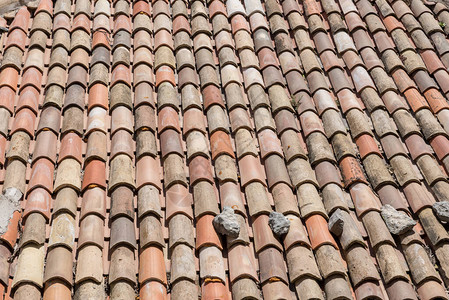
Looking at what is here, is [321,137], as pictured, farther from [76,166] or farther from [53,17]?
[53,17]

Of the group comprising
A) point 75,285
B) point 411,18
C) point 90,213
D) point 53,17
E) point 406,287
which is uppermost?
point 53,17

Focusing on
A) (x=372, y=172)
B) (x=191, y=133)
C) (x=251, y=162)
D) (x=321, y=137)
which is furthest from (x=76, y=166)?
(x=372, y=172)

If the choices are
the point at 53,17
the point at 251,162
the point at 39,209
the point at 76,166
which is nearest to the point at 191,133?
the point at 251,162

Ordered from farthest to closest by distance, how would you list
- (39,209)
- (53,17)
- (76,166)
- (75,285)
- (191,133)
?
1. (53,17)
2. (191,133)
3. (76,166)
4. (39,209)
5. (75,285)

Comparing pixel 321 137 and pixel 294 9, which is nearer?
pixel 321 137

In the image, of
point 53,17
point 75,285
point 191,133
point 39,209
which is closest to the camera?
point 75,285

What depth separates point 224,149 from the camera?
16.6ft

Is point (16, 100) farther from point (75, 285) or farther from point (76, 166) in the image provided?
point (75, 285)

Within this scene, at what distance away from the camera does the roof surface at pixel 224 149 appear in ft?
13.9

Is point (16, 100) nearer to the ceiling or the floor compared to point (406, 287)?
nearer to the ceiling

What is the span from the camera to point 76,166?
16.0ft

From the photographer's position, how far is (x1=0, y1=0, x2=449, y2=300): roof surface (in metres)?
4.24

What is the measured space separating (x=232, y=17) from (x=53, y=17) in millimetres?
2064

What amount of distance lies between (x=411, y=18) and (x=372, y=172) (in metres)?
2.55
